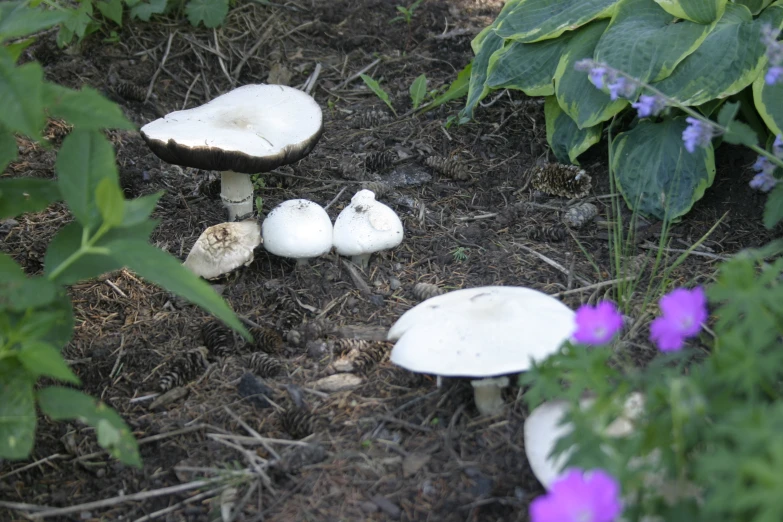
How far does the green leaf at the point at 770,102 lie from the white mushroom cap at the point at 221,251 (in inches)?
75.5

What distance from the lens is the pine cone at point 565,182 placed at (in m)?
3.19

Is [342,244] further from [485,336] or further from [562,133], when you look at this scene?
[562,133]

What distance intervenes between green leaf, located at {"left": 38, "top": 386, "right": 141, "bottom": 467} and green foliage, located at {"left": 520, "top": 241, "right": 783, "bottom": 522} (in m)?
0.97

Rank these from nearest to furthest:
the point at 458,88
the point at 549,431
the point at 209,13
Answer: the point at 549,431
the point at 458,88
the point at 209,13

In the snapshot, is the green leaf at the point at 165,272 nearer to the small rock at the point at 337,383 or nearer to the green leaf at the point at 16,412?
the green leaf at the point at 16,412

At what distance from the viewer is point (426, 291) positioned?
8.99ft

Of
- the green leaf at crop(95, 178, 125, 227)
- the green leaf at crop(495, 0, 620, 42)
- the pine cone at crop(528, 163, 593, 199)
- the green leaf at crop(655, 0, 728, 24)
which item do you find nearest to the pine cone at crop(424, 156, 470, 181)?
the pine cone at crop(528, 163, 593, 199)

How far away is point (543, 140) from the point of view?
3.52 metres

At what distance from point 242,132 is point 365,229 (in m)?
0.61

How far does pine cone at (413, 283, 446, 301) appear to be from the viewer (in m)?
2.72

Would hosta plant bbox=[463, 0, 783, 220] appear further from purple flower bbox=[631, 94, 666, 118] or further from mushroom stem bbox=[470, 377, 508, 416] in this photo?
mushroom stem bbox=[470, 377, 508, 416]

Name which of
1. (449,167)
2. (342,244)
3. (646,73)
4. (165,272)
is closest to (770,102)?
(646,73)

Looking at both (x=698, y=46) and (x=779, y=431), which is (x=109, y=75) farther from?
(x=779, y=431)

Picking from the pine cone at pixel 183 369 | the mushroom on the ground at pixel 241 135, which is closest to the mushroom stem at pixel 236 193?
the mushroom on the ground at pixel 241 135
